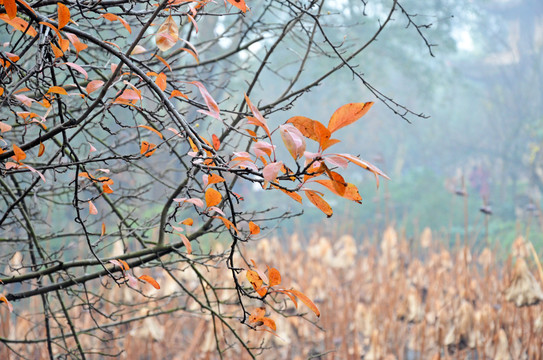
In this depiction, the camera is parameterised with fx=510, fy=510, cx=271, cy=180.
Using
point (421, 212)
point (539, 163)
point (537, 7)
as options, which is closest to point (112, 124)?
point (421, 212)

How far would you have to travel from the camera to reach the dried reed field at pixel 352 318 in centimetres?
152

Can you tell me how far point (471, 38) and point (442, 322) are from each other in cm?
608

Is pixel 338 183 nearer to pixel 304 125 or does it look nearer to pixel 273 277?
pixel 304 125

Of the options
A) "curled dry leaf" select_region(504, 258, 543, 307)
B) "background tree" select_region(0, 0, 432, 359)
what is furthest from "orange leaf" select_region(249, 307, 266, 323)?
"curled dry leaf" select_region(504, 258, 543, 307)

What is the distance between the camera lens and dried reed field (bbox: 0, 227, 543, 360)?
1.52 metres

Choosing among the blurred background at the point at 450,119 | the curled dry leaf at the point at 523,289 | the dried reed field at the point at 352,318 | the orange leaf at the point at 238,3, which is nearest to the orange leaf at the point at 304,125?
the orange leaf at the point at 238,3

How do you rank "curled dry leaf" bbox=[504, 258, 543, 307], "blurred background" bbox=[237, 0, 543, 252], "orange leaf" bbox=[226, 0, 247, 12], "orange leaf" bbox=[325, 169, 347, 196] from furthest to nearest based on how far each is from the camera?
1. "blurred background" bbox=[237, 0, 543, 252]
2. "curled dry leaf" bbox=[504, 258, 543, 307]
3. "orange leaf" bbox=[226, 0, 247, 12]
4. "orange leaf" bbox=[325, 169, 347, 196]

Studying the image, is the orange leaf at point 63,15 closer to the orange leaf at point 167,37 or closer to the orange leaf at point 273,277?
the orange leaf at point 167,37

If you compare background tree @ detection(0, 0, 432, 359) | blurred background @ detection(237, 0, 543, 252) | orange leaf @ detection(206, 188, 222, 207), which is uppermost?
blurred background @ detection(237, 0, 543, 252)

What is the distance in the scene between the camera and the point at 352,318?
221cm

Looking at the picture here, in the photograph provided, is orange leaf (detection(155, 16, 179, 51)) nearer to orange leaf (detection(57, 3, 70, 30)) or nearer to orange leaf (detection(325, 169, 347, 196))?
orange leaf (detection(57, 3, 70, 30))

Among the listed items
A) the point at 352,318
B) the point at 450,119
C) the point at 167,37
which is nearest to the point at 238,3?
the point at 167,37

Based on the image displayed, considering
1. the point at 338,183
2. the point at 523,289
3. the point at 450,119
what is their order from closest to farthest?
the point at 338,183 → the point at 523,289 → the point at 450,119

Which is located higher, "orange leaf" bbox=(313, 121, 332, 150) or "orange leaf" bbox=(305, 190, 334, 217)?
"orange leaf" bbox=(313, 121, 332, 150)
